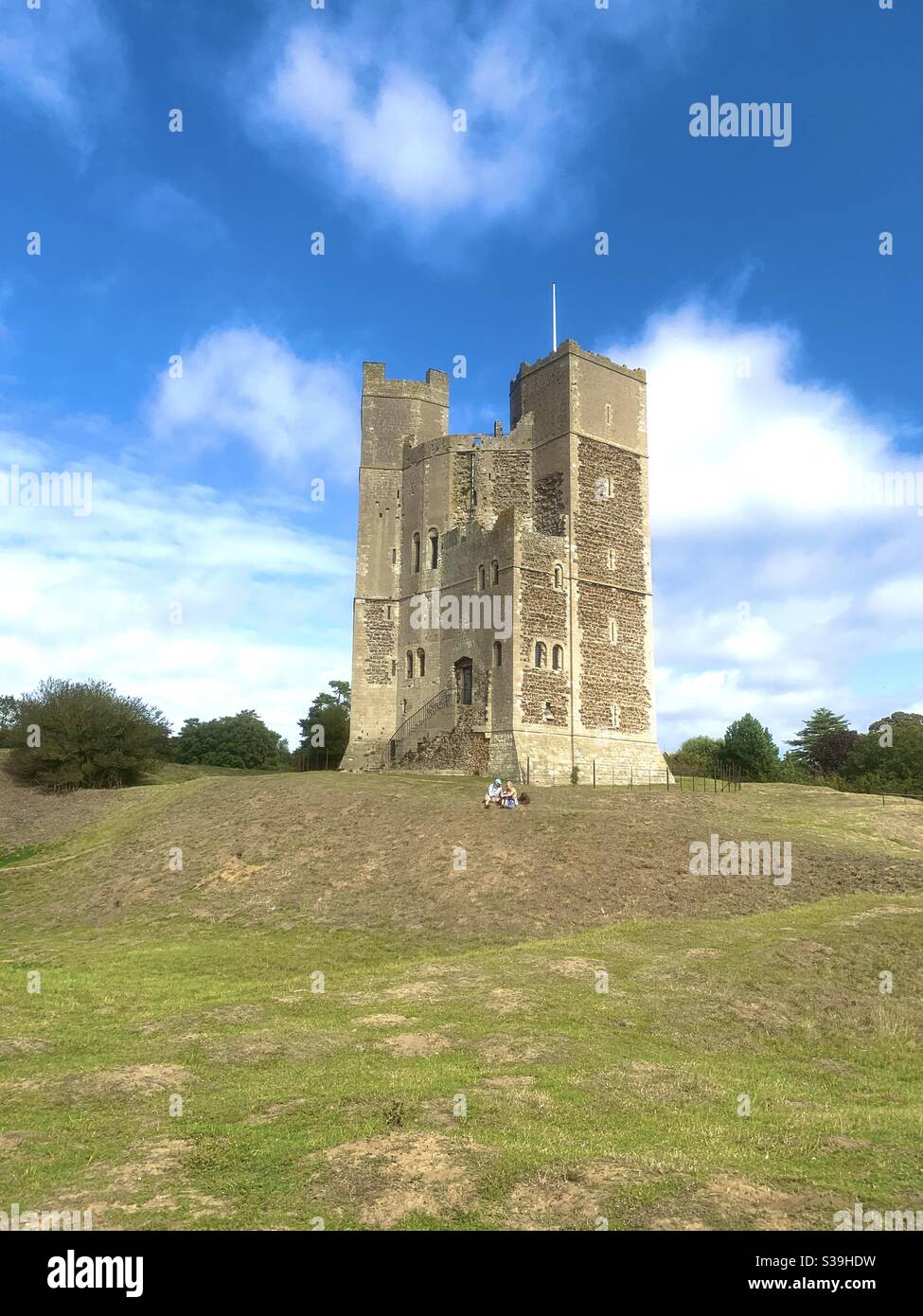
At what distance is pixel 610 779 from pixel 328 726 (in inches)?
1423

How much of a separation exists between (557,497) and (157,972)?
30.9m

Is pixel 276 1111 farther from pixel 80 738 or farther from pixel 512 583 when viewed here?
pixel 80 738

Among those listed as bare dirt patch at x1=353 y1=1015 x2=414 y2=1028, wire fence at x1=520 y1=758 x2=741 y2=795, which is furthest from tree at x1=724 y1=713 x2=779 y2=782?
bare dirt patch at x1=353 y1=1015 x2=414 y2=1028

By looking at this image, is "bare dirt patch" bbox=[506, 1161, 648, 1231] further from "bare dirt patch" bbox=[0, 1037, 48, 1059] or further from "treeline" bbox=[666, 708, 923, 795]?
"treeline" bbox=[666, 708, 923, 795]

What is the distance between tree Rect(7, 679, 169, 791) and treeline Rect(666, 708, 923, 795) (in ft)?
99.7

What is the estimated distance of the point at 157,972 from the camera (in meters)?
17.9


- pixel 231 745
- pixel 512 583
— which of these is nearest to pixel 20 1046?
pixel 512 583

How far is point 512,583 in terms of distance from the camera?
39906 mm

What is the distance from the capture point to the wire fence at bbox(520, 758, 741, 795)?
3753 cm

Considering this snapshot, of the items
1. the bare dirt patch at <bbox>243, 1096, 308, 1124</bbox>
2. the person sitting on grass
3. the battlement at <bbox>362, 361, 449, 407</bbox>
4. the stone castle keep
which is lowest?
the bare dirt patch at <bbox>243, 1096, 308, 1124</bbox>

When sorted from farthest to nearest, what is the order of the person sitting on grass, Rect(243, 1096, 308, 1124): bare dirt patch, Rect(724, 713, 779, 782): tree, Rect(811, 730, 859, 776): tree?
Rect(811, 730, 859, 776): tree
Rect(724, 713, 779, 782): tree
the person sitting on grass
Rect(243, 1096, 308, 1124): bare dirt patch
